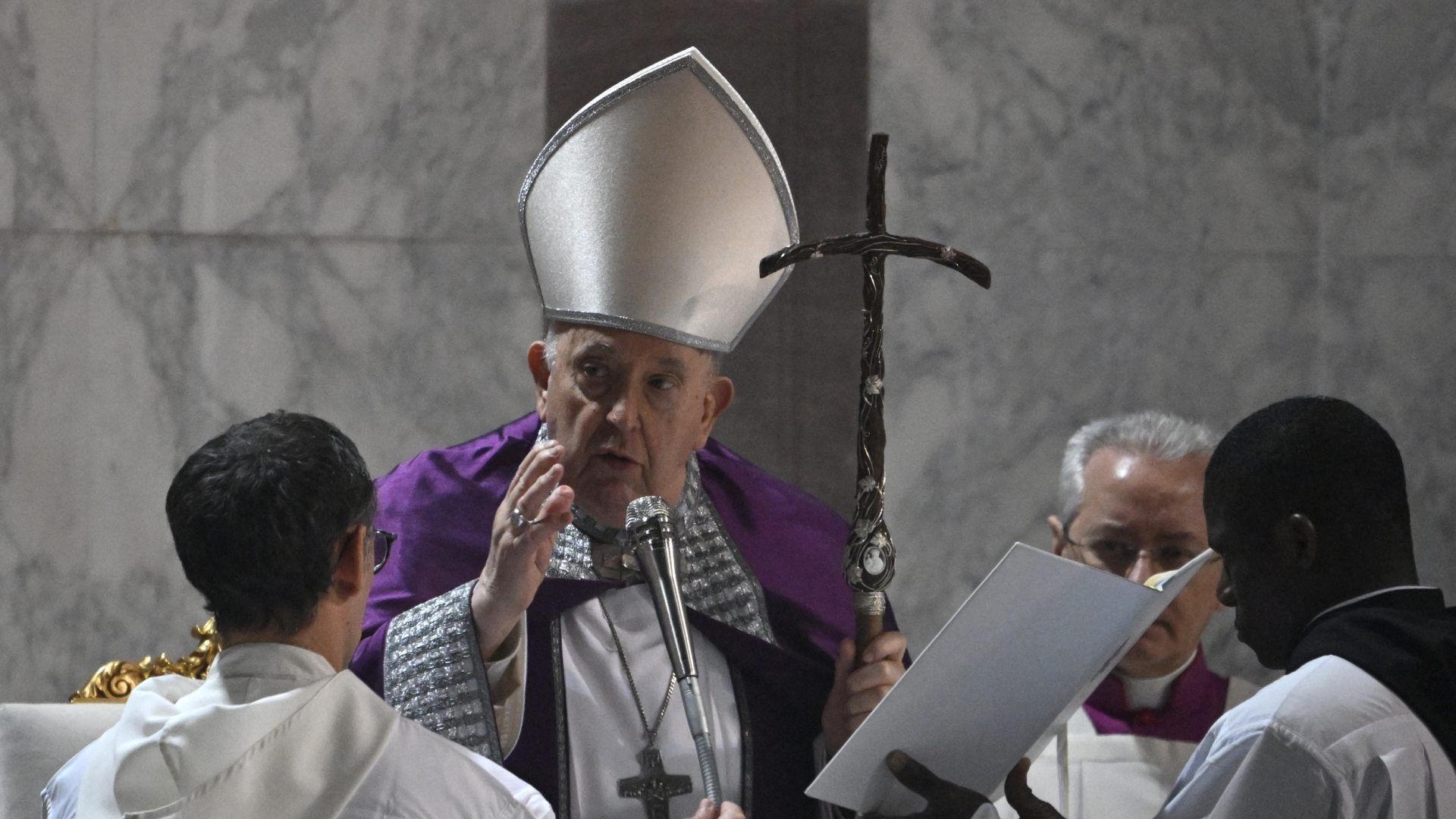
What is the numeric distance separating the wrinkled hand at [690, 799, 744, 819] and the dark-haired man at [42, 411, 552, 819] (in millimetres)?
369

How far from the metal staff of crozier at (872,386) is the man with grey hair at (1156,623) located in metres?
1.17

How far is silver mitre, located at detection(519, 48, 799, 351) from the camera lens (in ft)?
10.4

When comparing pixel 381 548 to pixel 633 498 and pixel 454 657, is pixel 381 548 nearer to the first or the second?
pixel 454 657

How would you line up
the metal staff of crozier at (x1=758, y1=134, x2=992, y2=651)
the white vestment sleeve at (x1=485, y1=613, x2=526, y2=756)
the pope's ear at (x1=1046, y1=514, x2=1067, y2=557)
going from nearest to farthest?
the metal staff of crozier at (x1=758, y1=134, x2=992, y2=651) → the white vestment sleeve at (x1=485, y1=613, x2=526, y2=756) → the pope's ear at (x1=1046, y1=514, x2=1067, y2=557)

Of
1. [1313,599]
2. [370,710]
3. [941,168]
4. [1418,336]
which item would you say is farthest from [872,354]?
[1418,336]

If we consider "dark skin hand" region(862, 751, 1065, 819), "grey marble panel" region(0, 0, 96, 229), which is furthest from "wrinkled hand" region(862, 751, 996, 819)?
"grey marble panel" region(0, 0, 96, 229)

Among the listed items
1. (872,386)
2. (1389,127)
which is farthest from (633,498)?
(1389,127)

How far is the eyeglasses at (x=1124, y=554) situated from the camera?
12.1 ft

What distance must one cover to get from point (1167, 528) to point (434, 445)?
1.90 m

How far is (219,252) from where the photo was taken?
4426 millimetres

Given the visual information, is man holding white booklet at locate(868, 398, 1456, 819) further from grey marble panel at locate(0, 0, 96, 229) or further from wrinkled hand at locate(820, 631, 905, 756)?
grey marble panel at locate(0, 0, 96, 229)

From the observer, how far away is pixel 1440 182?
4.58 meters

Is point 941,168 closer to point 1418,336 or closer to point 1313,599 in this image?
point 1418,336

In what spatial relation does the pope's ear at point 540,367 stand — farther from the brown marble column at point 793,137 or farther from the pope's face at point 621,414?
the brown marble column at point 793,137
